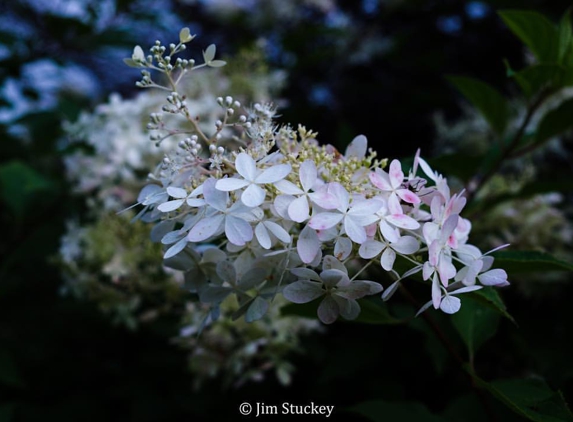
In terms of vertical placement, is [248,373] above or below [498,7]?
below

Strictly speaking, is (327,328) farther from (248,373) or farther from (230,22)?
(230,22)

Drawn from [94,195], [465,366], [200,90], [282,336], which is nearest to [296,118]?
[200,90]

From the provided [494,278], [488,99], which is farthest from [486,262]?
[488,99]

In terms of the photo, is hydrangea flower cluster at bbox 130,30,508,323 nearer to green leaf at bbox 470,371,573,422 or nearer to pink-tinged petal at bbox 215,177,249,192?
pink-tinged petal at bbox 215,177,249,192

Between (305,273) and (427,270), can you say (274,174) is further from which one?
(427,270)

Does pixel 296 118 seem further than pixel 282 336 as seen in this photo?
Yes

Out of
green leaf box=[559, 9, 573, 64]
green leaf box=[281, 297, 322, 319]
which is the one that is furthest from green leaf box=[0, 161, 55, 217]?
green leaf box=[559, 9, 573, 64]
